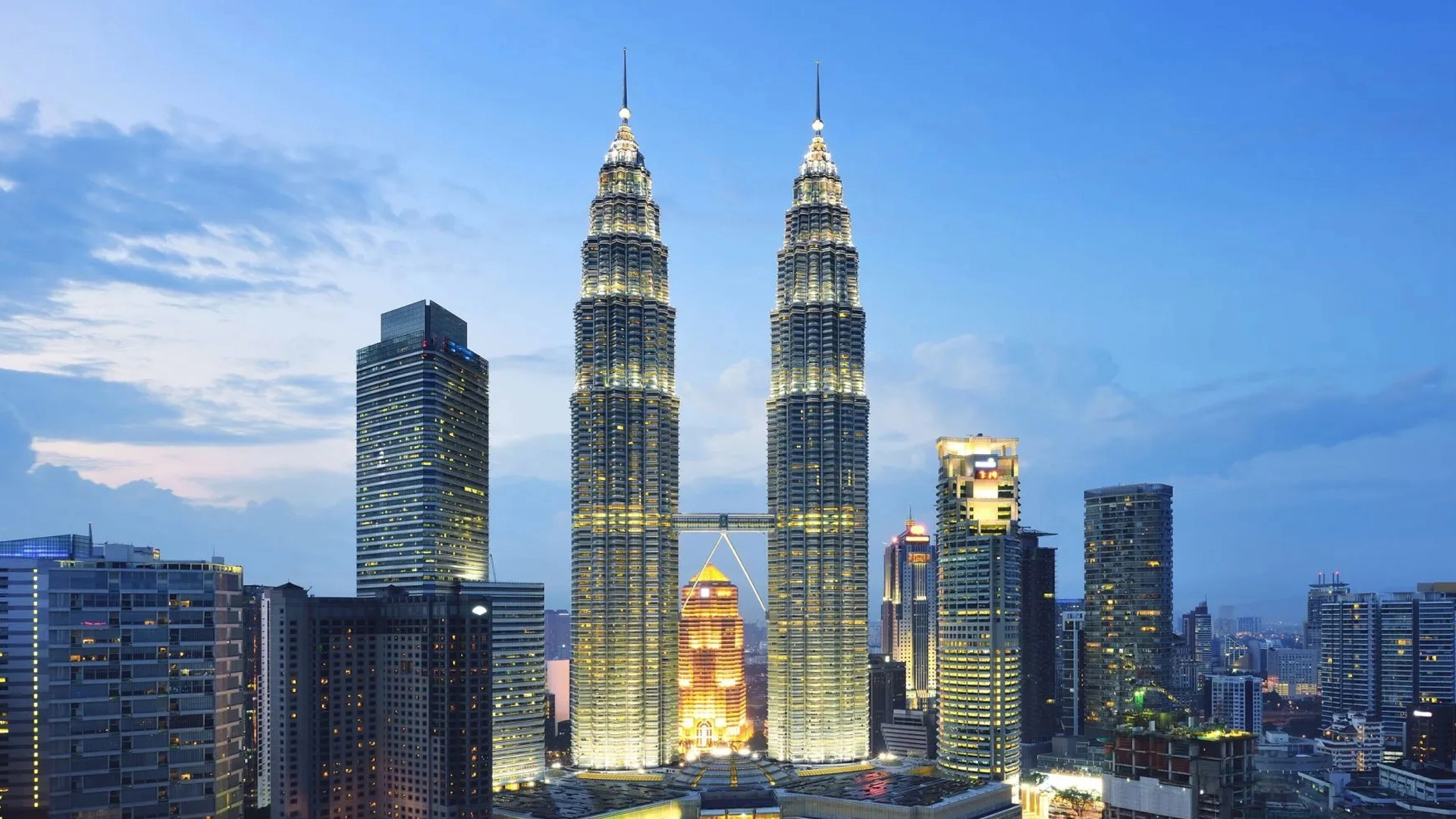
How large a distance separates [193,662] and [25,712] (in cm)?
3054

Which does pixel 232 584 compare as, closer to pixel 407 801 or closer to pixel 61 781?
pixel 61 781

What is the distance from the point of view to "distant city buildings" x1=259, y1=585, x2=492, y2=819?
17988 cm

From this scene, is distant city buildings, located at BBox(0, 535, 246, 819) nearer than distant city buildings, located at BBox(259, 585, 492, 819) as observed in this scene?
Yes

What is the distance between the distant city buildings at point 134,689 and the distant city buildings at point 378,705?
36.7m

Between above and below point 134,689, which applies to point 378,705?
below

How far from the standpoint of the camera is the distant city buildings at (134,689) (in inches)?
5138

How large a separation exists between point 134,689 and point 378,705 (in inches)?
2246

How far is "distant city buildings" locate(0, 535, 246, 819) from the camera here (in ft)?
428

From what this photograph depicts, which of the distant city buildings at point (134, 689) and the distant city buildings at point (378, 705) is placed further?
the distant city buildings at point (378, 705)

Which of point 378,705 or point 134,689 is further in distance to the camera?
point 378,705

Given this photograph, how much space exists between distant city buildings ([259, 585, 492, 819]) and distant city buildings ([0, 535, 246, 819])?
121 ft

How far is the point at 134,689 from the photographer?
5305 inches

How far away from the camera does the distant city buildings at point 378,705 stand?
180 meters

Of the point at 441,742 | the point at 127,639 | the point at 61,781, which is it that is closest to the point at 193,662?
the point at 127,639
